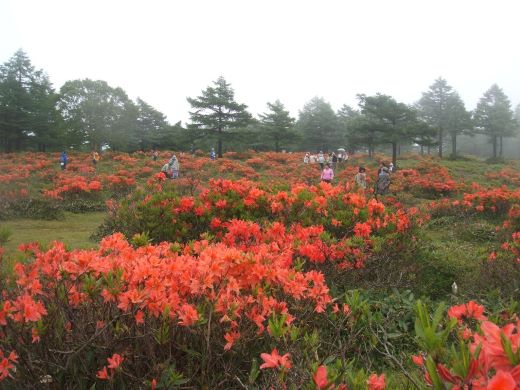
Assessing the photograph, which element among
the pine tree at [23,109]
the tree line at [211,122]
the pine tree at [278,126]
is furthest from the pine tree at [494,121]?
the pine tree at [23,109]

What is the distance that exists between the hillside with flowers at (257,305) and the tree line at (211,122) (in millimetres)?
25285

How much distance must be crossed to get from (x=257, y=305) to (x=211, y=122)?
33.0 m

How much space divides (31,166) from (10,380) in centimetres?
2294

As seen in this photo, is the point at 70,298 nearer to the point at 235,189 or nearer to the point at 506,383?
the point at 506,383

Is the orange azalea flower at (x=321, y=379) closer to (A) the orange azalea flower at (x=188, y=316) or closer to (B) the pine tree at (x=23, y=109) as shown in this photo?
(A) the orange azalea flower at (x=188, y=316)

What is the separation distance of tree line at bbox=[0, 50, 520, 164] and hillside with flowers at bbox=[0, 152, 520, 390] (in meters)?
25.3

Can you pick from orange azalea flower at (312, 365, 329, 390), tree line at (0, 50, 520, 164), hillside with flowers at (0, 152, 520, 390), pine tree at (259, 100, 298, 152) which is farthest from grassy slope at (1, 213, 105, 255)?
pine tree at (259, 100, 298, 152)

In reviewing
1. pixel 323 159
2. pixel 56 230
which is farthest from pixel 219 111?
pixel 56 230

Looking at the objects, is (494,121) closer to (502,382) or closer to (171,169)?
(171,169)

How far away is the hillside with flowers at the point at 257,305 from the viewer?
2027 millimetres

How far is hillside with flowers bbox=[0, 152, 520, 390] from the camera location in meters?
2.03

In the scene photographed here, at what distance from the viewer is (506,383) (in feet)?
3.16

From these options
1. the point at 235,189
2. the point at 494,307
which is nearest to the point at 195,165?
the point at 235,189

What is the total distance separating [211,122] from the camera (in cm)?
3484
